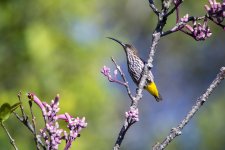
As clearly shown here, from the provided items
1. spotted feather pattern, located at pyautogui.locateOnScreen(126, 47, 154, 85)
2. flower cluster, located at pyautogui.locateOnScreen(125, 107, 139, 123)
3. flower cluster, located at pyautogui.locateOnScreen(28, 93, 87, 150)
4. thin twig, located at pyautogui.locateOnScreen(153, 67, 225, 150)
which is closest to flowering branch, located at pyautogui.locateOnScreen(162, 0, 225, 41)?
thin twig, located at pyautogui.locateOnScreen(153, 67, 225, 150)

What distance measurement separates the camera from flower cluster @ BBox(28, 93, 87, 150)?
6.96 feet

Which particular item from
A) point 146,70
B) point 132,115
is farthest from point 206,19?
point 132,115

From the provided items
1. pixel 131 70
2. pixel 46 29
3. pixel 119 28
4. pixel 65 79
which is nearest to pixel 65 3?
pixel 46 29

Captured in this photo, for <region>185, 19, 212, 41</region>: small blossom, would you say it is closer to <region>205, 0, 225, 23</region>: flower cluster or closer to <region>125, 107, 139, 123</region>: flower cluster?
<region>205, 0, 225, 23</region>: flower cluster

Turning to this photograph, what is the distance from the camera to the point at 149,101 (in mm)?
15805

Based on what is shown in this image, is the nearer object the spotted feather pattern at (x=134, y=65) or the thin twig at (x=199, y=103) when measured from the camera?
the thin twig at (x=199, y=103)

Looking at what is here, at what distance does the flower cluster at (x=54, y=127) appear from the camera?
212cm

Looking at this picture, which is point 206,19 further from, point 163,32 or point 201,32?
point 163,32

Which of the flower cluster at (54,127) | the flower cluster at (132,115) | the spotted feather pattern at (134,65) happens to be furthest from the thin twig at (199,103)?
the spotted feather pattern at (134,65)

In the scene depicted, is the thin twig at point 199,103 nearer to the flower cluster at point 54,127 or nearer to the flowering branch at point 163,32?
the flowering branch at point 163,32

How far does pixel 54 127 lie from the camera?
217cm

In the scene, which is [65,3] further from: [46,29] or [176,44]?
[176,44]

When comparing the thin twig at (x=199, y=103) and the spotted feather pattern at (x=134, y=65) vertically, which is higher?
the spotted feather pattern at (x=134, y=65)

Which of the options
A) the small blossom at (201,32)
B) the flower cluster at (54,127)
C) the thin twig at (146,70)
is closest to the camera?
the flower cluster at (54,127)
